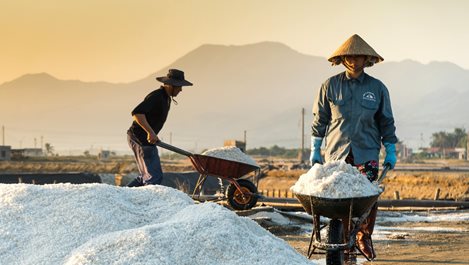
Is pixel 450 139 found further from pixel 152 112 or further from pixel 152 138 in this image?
pixel 152 138

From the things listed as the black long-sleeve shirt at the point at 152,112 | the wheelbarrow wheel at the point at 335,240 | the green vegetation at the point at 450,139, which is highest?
the green vegetation at the point at 450,139

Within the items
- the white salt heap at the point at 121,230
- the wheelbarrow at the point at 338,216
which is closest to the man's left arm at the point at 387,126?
the wheelbarrow at the point at 338,216

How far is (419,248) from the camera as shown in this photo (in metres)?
6.91

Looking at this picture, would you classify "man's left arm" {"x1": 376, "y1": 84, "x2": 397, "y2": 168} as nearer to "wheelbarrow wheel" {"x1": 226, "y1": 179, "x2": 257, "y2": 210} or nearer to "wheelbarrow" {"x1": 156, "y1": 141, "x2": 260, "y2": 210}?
"wheelbarrow" {"x1": 156, "y1": 141, "x2": 260, "y2": 210}

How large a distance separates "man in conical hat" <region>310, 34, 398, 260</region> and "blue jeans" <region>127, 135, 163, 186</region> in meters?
1.94

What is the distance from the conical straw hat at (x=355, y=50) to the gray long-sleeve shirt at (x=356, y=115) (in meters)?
0.18

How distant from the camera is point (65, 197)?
187 inches

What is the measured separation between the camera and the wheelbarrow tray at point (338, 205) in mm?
4594

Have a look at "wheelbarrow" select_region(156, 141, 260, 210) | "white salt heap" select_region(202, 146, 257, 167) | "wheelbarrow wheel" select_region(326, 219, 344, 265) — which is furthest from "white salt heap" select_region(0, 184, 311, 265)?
"white salt heap" select_region(202, 146, 257, 167)

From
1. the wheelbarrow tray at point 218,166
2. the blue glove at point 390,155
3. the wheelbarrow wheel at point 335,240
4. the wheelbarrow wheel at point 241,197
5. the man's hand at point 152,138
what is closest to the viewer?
the wheelbarrow wheel at point 335,240

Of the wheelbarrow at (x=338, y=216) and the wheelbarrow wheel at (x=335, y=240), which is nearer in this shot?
the wheelbarrow at (x=338, y=216)

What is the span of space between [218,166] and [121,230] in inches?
198

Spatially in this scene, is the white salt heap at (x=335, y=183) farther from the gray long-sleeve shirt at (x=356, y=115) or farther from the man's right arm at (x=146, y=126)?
the man's right arm at (x=146, y=126)

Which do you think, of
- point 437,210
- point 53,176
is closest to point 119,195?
point 437,210
